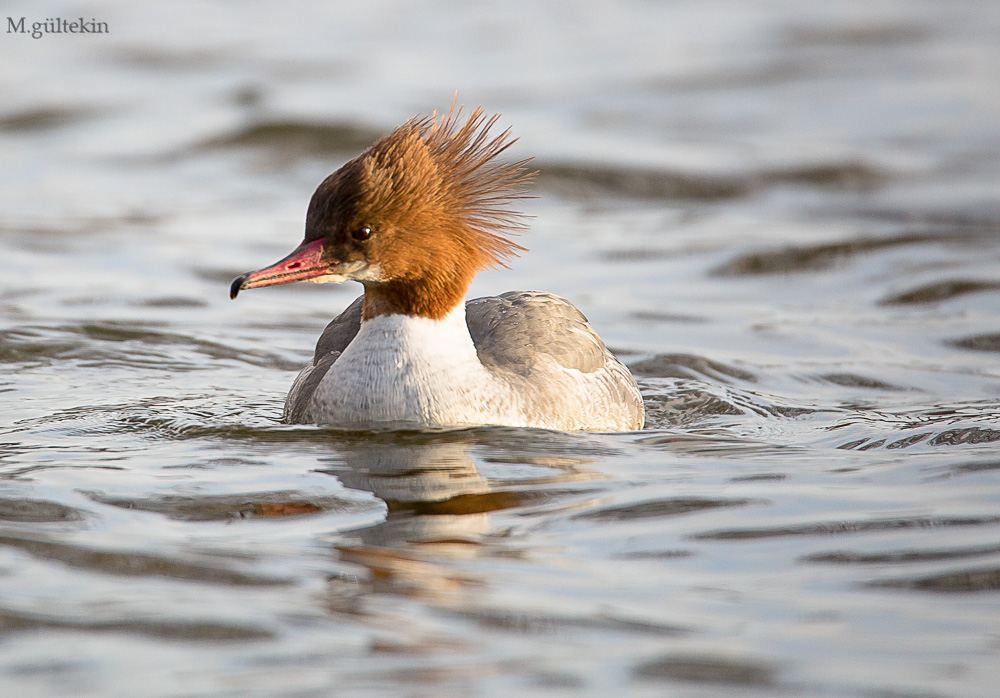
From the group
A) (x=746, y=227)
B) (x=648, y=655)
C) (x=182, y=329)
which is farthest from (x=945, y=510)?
(x=746, y=227)

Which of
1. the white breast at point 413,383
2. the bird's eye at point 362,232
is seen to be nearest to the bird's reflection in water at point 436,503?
the white breast at point 413,383

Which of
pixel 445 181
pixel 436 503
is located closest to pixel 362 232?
pixel 445 181

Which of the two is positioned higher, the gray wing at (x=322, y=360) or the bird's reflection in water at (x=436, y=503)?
the gray wing at (x=322, y=360)

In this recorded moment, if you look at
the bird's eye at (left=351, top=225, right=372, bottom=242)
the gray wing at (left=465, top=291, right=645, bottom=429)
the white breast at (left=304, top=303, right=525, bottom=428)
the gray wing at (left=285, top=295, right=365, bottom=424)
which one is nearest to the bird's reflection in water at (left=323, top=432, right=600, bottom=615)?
the white breast at (left=304, top=303, right=525, bottom=428)

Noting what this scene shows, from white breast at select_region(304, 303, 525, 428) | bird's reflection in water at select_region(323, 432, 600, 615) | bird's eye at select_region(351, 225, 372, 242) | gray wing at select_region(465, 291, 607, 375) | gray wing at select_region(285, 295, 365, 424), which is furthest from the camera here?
gray wing at select_region(465, 291, 607, 375)

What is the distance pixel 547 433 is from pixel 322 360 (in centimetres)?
124

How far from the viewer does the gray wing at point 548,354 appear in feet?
21.5

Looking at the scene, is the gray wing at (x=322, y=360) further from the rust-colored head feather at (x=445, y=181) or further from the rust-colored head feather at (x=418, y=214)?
the rust-colored head feather at (x=445, y=181)

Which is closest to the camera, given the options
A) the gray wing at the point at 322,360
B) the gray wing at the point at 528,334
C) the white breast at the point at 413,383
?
the white breast at the point at 413,383

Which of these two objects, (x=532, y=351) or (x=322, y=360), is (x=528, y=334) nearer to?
(x=532, y=351)

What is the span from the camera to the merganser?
6.04 m

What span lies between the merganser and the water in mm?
196

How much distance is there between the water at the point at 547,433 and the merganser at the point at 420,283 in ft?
0.64

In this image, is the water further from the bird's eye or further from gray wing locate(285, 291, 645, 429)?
the bird's eye
